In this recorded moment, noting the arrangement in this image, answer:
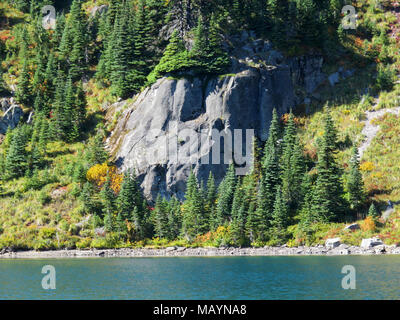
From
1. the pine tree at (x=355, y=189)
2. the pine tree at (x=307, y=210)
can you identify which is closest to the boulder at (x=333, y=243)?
the pine tree at (x=307, y=210)

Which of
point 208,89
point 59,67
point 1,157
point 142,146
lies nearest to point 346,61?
point 208,89

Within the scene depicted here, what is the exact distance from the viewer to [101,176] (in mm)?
77750

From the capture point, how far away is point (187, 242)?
6944 centimetres

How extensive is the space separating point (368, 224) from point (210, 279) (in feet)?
90.3

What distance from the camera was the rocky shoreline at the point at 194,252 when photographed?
60.6 meters

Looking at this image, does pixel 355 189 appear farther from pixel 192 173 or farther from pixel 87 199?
pixel 87 199

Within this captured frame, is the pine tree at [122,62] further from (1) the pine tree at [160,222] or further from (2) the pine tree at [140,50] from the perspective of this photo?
(1) the pine tree at [160,222]

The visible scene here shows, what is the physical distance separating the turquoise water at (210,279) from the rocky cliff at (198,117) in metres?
23.2

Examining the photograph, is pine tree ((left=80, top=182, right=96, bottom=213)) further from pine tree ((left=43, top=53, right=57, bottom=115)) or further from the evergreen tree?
pine tree ((left=43, top=53, right=57, bottom=115))

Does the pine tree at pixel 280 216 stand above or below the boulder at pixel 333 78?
below

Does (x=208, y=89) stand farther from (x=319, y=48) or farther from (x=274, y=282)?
(x=274, y=282)

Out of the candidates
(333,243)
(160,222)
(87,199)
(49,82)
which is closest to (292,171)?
(333,243)

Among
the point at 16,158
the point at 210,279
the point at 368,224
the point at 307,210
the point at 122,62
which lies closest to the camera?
the point at 210,279
